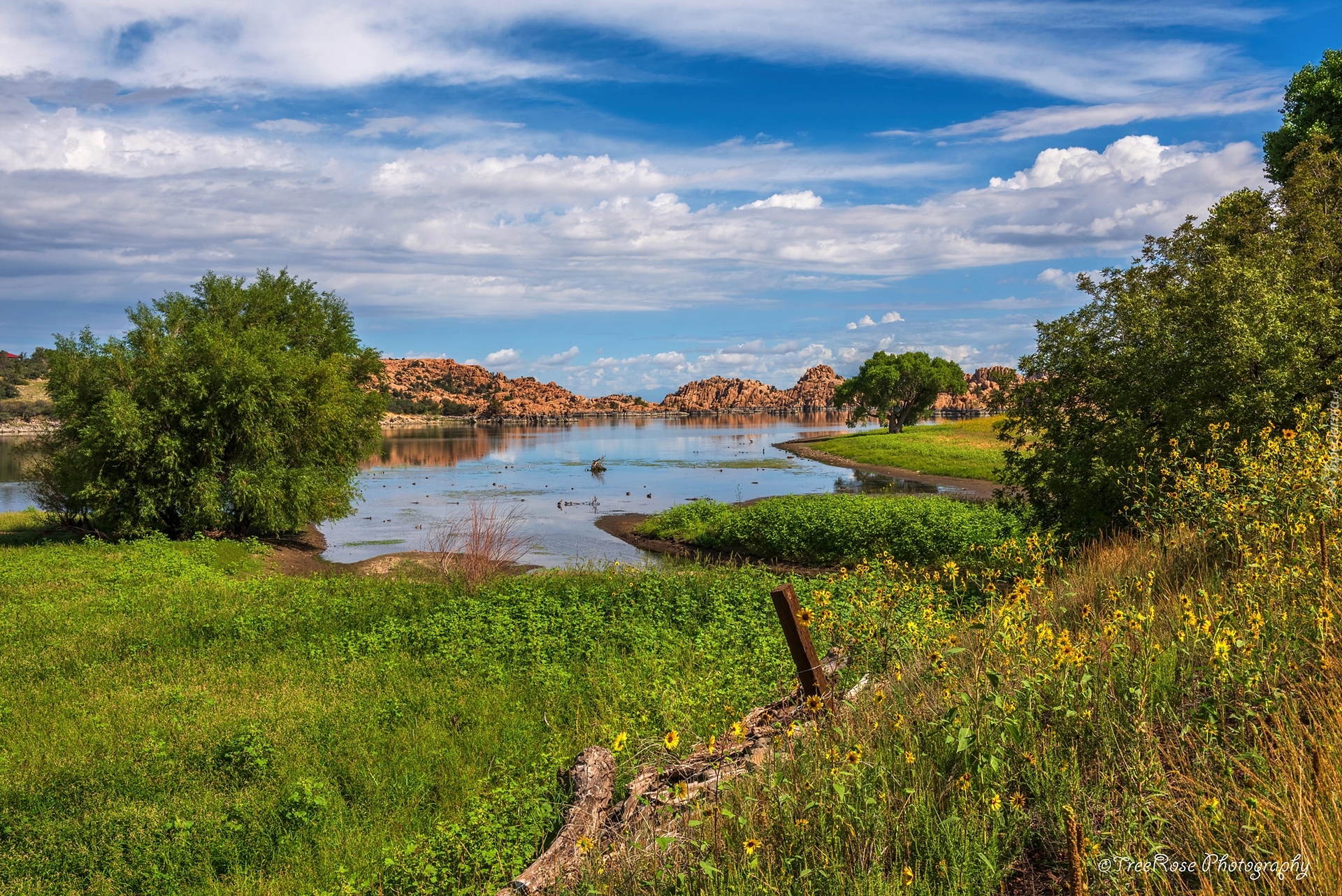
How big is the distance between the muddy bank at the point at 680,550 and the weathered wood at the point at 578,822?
43.4ft

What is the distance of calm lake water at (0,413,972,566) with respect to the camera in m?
30.3

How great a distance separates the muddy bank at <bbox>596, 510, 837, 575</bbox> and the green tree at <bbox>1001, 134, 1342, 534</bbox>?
7.22 metres

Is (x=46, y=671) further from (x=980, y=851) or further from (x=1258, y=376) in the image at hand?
(x=1258, y=376)

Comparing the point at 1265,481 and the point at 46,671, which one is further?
the point at 46,671

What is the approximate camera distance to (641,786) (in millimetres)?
5406

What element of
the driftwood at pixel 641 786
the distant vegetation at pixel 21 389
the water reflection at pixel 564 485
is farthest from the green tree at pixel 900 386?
the distant vegetation at pixel 21 389

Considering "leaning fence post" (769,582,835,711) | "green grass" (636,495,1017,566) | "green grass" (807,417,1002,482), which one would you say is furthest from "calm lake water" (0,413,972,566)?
"leaning fence post" (769,582,835,711)

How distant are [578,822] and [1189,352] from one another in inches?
512

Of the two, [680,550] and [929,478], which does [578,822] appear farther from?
[929,478]

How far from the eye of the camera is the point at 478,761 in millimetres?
7688

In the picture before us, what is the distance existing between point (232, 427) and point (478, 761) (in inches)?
868

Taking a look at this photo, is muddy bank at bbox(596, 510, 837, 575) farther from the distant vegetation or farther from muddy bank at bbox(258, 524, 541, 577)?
the distant vegetation

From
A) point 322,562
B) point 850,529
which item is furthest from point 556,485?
point 850,529

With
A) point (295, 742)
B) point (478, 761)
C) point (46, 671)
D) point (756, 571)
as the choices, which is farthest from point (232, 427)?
point (478, 761)
